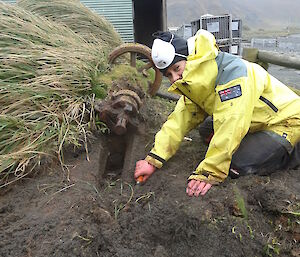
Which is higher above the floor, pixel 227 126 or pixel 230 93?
pixel 230 93

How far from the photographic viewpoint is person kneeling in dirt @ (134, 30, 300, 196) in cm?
254

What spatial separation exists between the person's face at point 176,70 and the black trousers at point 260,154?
668mm

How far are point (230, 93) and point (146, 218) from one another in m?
0.97

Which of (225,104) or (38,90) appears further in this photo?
(38,90)

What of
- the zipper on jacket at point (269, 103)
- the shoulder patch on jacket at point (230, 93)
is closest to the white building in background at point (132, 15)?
the zipper on jacket at point (269, 103)

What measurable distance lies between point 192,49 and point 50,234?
1497 mm

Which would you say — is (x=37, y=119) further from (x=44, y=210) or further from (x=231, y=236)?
(x=231, y=236)

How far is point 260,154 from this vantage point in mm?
2799

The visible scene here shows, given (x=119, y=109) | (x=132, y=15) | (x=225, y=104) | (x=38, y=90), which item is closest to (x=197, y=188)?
(x=225, y=104)

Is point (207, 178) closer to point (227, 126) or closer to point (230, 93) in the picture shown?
point (227, 126)

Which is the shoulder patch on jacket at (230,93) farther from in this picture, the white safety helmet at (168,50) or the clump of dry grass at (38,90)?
the clump of dry grass at (38,90)

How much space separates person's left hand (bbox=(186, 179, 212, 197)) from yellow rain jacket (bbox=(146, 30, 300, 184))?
37 millimetres

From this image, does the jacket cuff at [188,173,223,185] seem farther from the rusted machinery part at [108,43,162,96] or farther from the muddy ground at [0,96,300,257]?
the rusted machinery part at [108,43,162,96]

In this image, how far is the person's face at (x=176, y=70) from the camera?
278cm
